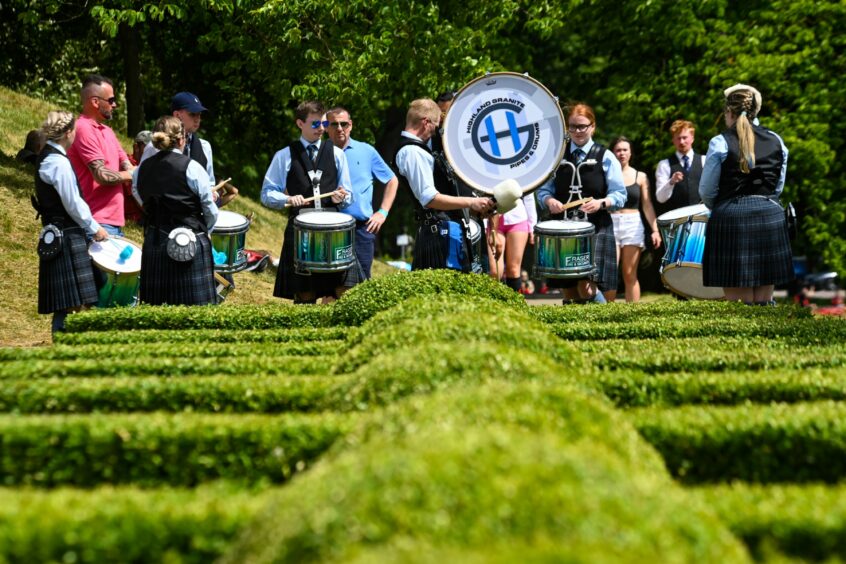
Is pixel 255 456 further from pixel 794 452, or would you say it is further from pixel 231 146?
pixel 231 146

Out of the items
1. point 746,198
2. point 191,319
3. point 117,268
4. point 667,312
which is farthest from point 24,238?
point 746,198

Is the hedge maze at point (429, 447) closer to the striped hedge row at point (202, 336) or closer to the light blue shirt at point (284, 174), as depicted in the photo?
the striped hedge row at point (202, 336)

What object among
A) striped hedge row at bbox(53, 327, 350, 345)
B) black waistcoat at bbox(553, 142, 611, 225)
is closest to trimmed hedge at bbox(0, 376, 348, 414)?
striped hedge row at bbox(53, 327, 350, 345)

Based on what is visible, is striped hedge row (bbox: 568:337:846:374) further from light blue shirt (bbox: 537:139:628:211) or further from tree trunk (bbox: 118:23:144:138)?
tree trunk (bbox: 118:23:144:138)

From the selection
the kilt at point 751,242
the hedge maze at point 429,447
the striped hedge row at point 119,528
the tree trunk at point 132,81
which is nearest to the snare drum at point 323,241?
the hedge maze at point 429,447

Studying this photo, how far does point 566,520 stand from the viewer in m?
2.91

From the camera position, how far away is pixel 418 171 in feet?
30.2

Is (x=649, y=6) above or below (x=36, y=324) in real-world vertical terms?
above

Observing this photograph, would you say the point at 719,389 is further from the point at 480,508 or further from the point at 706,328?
the point at 480,508

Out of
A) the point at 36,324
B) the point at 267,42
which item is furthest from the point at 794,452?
the point at 267,42


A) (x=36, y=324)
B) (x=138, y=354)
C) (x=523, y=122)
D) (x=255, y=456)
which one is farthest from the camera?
(x=36, y=324)

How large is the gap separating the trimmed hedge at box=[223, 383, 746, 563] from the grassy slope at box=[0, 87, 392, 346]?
819 cm

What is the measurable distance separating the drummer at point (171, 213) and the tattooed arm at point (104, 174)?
81 cm

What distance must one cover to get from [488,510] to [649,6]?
19.5m
